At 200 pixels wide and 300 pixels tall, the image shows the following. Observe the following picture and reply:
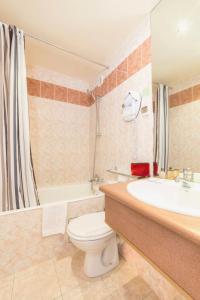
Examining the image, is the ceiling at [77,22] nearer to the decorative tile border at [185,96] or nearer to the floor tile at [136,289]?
the decorative tile border at [185,96]

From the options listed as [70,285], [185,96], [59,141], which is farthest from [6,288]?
[185,96]

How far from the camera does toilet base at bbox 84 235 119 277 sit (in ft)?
3.90

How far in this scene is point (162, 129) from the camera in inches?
49.3

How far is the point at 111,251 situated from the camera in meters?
1.30

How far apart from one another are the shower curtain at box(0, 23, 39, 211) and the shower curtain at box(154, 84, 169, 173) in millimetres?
1178

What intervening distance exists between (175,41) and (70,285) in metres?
2.01

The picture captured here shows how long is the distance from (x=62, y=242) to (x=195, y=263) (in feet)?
4.12

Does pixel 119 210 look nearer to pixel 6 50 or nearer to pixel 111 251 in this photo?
pixel 111 251

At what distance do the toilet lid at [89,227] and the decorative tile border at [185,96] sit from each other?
111 cm

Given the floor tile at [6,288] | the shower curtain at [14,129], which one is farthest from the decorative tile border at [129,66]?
the floor tile at [6,288]

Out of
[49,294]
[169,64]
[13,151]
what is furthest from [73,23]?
[49,294]

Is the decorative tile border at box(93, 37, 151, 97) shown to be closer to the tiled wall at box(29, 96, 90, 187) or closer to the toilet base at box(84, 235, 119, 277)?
the tiled wall at box(29, 96, 90, 187)

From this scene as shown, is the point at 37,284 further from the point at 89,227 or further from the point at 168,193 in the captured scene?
the point at 168,193

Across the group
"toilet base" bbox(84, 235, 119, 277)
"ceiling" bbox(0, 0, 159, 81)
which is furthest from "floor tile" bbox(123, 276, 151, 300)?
"ceiling" bbox(0, 0, 159, 81)
